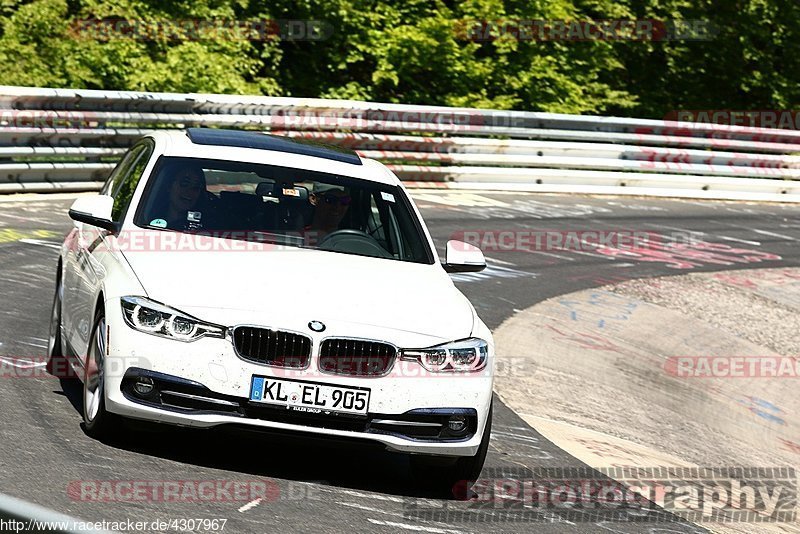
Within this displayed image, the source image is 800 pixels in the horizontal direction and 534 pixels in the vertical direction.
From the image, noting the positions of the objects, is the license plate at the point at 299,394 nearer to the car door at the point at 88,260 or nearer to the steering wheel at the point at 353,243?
the car door at the point at 88,260

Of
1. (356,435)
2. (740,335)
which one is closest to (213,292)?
(356,435)

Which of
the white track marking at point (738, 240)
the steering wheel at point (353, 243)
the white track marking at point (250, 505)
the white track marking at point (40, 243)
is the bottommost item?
the white track marking at point (738, 240)

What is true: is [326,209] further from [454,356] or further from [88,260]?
[454,356]

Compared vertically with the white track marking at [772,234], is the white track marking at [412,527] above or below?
above

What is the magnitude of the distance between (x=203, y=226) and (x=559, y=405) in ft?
A: 11.5

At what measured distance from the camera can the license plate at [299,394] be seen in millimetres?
6277

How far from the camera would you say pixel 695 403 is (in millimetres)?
11617

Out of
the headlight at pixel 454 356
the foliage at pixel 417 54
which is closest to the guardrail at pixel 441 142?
the foliage at pixel 417 54

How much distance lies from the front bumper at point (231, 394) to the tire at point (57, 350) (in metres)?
1.84

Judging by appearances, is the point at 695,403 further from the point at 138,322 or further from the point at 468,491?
the point at 138,322

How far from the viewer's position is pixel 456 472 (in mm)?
6879

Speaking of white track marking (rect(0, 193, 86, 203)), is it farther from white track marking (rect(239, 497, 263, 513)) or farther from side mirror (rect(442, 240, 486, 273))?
white track marking (rect(239, 497, 263, 513))

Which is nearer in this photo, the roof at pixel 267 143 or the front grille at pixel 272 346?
the front grille at pixel 272 346

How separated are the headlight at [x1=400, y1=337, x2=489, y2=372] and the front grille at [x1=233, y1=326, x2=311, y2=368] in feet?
1.61
